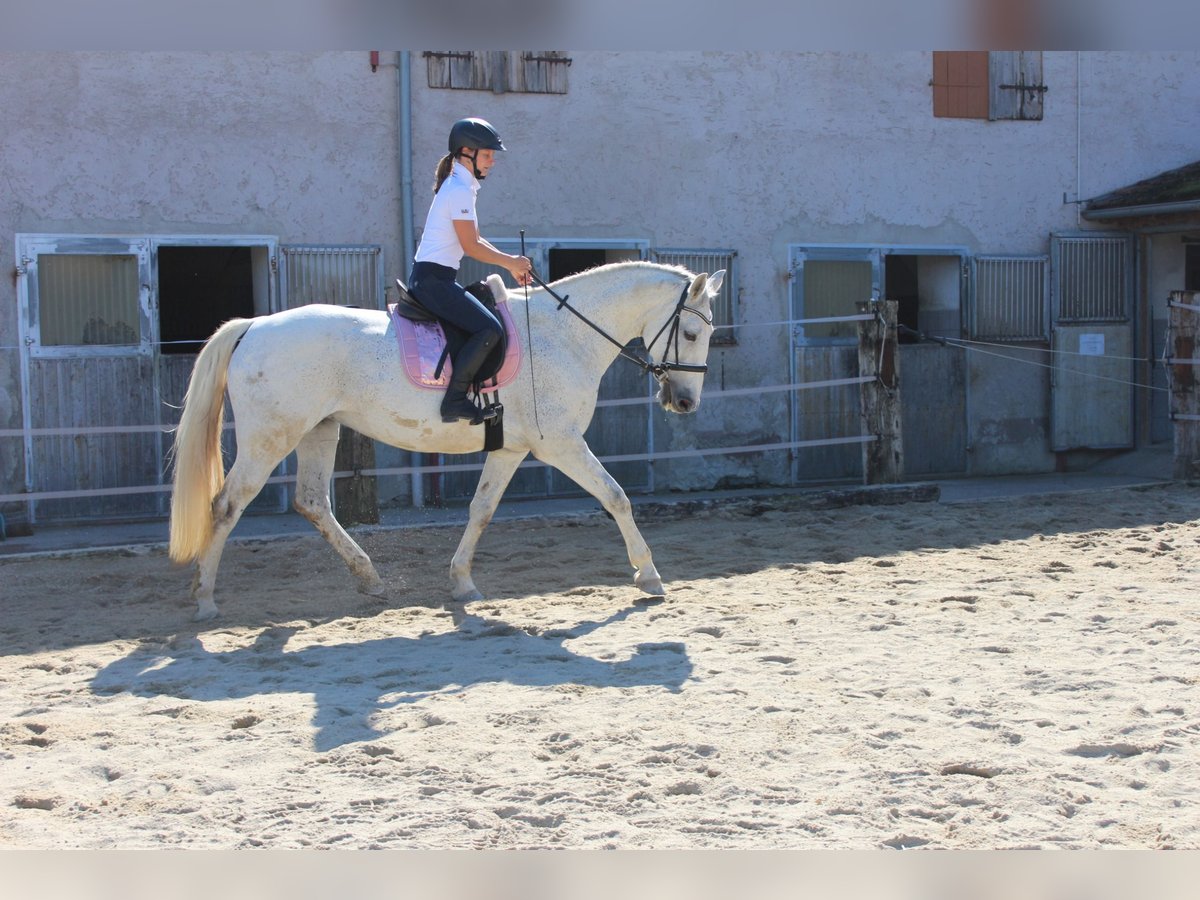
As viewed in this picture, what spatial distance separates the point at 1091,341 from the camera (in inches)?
491

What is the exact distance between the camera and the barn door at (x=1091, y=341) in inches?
486

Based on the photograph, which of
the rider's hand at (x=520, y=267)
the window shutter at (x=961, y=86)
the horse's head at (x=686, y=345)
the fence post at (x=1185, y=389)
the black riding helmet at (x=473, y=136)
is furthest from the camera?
the window shutter at (x=961, y=86)

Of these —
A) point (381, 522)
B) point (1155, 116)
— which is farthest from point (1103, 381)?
point (381, 522)

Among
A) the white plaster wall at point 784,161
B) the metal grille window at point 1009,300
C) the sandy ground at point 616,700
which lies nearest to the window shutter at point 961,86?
the white plaster wall at point 784,161


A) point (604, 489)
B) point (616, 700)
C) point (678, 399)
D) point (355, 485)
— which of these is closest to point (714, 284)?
point (678, 399)

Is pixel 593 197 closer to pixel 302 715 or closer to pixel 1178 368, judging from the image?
pixel 1178 368

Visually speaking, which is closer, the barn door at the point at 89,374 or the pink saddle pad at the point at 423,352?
the pink saddle pad at the point at 423,352

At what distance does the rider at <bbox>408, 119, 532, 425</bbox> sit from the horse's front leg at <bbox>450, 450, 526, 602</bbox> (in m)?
0.52

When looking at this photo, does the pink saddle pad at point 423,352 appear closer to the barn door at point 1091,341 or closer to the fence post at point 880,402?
the fence post at point 880,402

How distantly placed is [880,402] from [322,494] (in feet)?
17.2

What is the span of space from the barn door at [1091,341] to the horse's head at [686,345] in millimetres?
7195

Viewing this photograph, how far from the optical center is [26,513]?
906 cm

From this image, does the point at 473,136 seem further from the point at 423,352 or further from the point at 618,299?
the point at 618,299

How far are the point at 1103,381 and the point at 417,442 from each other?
8.89 meters
